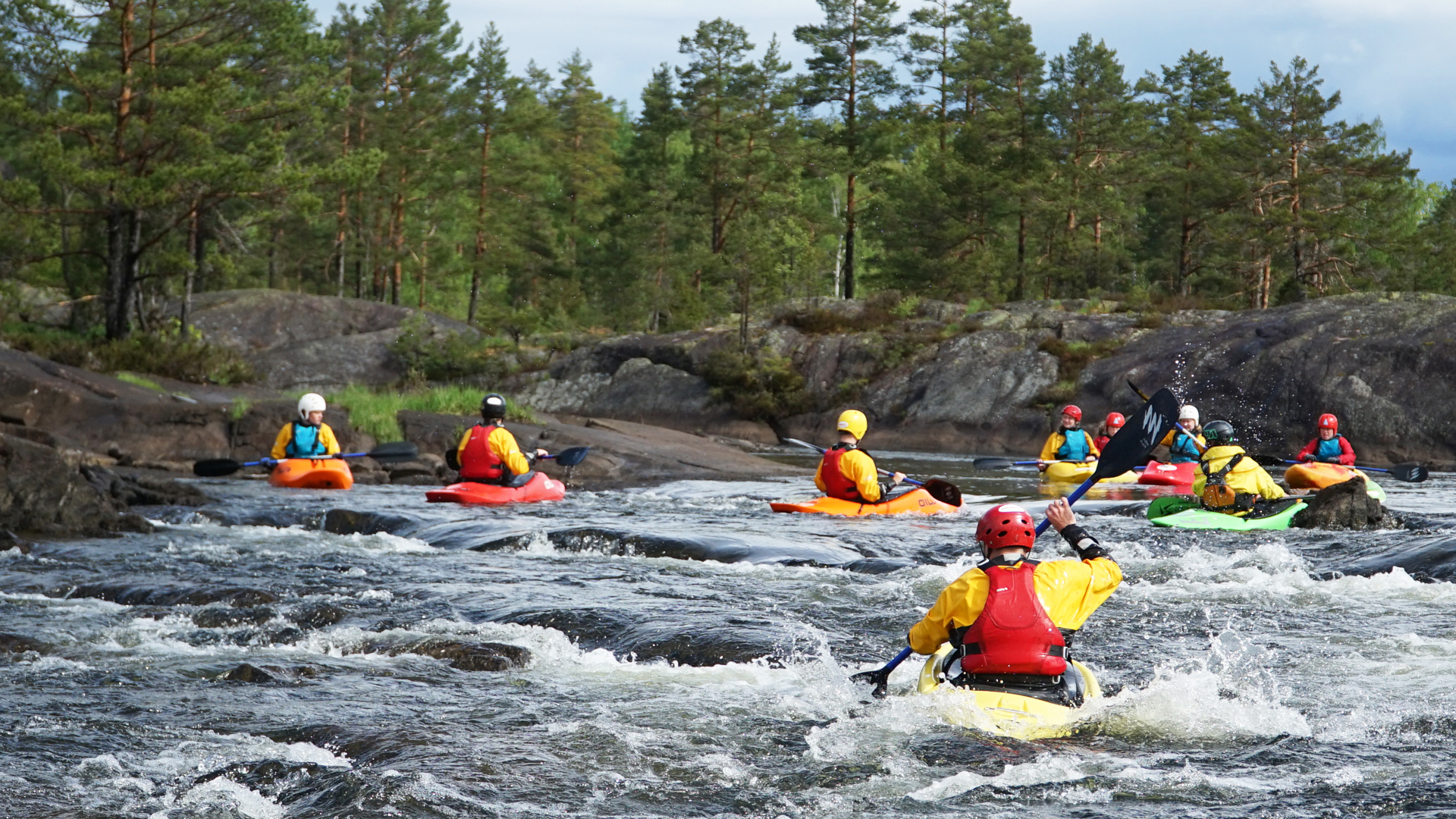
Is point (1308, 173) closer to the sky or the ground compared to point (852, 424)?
closer to the sky

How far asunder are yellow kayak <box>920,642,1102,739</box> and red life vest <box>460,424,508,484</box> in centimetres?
1042

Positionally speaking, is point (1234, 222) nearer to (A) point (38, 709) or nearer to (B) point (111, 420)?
(B) point (111, 420)

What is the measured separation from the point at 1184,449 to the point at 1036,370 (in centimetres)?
1097

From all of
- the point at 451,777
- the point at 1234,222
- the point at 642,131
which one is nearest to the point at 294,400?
the point at 451,777

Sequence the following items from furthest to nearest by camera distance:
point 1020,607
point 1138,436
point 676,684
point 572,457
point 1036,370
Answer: point 1036,370 → point 572,457 → point 676,684 → point 1138,436 → point 1020,607

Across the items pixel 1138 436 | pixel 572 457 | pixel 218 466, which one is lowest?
pixel 218 466

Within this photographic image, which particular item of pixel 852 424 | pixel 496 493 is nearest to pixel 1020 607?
pixel 852 424

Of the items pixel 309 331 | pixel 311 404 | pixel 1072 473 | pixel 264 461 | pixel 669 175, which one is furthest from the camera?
pixel 669 175

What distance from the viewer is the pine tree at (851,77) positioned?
40.4 metres

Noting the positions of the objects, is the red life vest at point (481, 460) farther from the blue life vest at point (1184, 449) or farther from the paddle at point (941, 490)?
the blue life vest at point (1184, 449)

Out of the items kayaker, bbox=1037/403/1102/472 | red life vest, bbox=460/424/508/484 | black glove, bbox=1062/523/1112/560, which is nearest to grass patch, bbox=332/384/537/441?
red life vest, bbox=460/424/508/484

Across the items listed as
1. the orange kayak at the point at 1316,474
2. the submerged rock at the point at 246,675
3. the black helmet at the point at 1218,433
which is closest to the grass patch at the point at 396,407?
the black helmet at the point at 1218,433

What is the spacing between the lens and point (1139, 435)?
21.2ft

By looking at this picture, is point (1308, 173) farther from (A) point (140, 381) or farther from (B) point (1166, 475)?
(A) point (140, 381)
